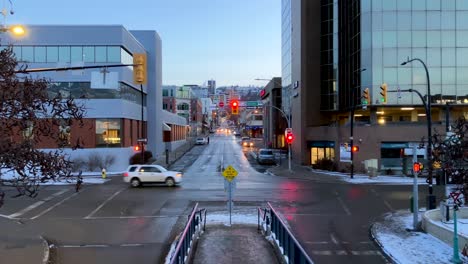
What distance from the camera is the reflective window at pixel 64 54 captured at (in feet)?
150

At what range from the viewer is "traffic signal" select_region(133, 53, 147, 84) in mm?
16031

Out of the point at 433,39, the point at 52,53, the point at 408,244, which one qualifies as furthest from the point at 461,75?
the point at 52,53

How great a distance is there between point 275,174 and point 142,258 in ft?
96.7

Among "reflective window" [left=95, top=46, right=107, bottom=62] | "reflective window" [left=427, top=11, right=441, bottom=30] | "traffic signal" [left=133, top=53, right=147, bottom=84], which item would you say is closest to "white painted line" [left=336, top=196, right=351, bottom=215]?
"traffic signal" [left=133, top=53, right=147, bottom=84]

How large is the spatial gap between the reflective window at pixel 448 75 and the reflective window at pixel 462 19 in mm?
3754

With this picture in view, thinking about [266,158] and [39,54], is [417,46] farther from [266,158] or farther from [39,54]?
[39,54]

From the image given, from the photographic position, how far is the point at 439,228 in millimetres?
17281

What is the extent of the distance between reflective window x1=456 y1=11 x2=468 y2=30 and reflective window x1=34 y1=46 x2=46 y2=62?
36820 mm

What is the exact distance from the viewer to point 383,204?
83.7 feet

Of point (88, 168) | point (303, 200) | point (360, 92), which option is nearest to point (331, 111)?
point (360, 92)

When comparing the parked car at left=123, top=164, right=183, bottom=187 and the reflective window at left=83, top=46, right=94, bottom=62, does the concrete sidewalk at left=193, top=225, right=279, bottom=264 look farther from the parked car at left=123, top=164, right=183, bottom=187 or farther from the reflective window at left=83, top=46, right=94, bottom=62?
the reflective window at left=83, top=46, right=94, bottom=62

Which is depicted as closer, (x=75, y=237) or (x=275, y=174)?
(x=75, y=237)

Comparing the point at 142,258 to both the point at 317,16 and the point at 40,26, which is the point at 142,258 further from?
the point at 317,16

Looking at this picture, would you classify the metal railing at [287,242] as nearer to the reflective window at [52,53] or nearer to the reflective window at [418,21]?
the reflective window at [418,21]
